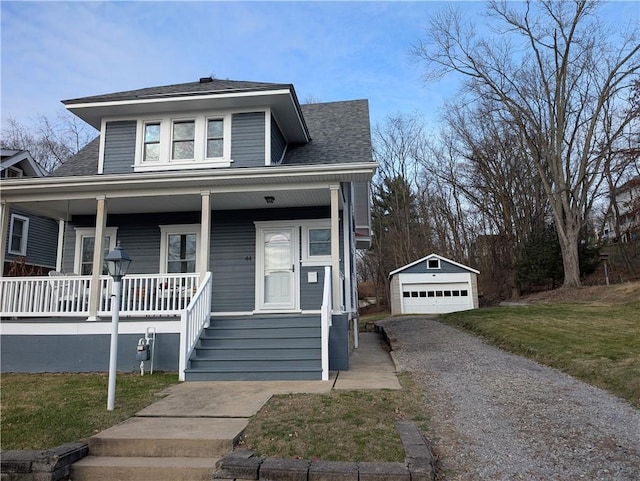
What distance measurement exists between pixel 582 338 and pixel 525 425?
547cm

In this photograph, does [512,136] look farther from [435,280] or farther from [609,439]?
[609,439]

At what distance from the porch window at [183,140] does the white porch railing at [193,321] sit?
3.30 meters

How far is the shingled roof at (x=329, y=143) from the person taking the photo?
388 inches

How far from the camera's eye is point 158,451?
3744mm

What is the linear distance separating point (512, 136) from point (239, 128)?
21.2 m

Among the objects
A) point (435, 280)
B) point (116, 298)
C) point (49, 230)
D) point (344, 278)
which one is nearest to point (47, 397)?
point (116, 298)

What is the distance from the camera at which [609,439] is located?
150 inches

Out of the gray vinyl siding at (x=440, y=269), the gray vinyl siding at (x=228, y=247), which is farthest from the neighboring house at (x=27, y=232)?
the gray vinyl siding at (x=440, y=269)

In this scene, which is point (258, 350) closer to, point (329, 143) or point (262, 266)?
point (262, 266)

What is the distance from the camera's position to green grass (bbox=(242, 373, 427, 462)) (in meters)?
3.45

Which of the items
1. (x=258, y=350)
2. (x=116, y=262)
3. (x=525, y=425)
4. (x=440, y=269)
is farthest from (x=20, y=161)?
(x=440, y=269)

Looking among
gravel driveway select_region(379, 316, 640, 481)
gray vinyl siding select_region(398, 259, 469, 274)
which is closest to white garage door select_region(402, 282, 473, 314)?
gray vinyl siding select_region(398, 259, 469, 274)

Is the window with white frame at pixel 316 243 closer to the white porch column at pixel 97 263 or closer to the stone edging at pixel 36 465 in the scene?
the white porch column at pixel 97 263

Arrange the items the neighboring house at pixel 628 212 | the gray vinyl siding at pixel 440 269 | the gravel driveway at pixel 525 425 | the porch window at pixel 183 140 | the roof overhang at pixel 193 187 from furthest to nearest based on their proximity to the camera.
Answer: the gray vinyl siding at pixel 440 269
the neighboring house at pixel 628 212
the porch window at pixel 183 140
the roof overhang at pixel 193 187
the gravel driveway at pixel 525 425
